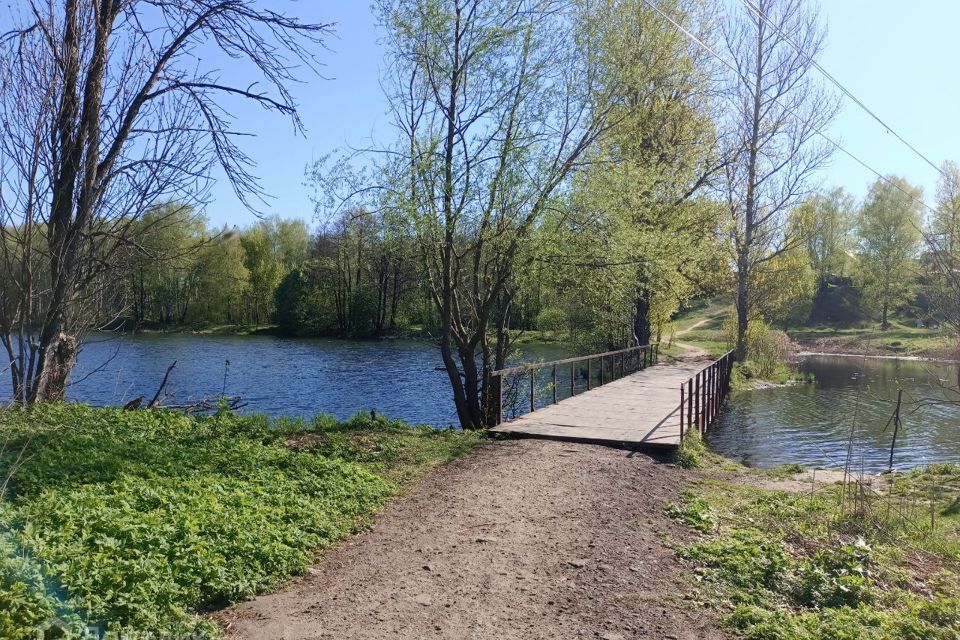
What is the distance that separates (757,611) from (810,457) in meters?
10.8

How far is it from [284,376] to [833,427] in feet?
66.5

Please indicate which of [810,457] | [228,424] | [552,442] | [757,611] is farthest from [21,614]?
[810,457]

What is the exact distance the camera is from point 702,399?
1441cm

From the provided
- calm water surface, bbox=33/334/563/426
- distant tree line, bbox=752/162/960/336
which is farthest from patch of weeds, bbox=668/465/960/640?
distant tree line, bbox=752/162/960/336

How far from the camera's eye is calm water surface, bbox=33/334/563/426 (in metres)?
21.2

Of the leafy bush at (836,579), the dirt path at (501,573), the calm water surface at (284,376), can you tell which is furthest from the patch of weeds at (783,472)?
the calm water surface at (284,376)

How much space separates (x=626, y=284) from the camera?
13.6m

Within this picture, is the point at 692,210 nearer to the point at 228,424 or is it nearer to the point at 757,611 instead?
the point at 228,424

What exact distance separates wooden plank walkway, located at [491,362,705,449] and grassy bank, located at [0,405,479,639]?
2070 millimetres

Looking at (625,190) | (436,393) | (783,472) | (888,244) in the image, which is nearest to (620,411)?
(783,472)

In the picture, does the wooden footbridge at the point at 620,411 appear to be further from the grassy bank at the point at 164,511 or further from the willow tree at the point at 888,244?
the willow tree at the point at 888,244

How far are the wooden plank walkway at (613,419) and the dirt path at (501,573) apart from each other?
230 cm

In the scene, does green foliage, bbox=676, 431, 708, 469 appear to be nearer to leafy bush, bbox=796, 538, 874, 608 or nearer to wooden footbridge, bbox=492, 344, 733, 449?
wooden footbridge, bbox=492, 344, 733, 449

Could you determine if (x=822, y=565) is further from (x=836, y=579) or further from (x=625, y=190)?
(x=625, y=190)
